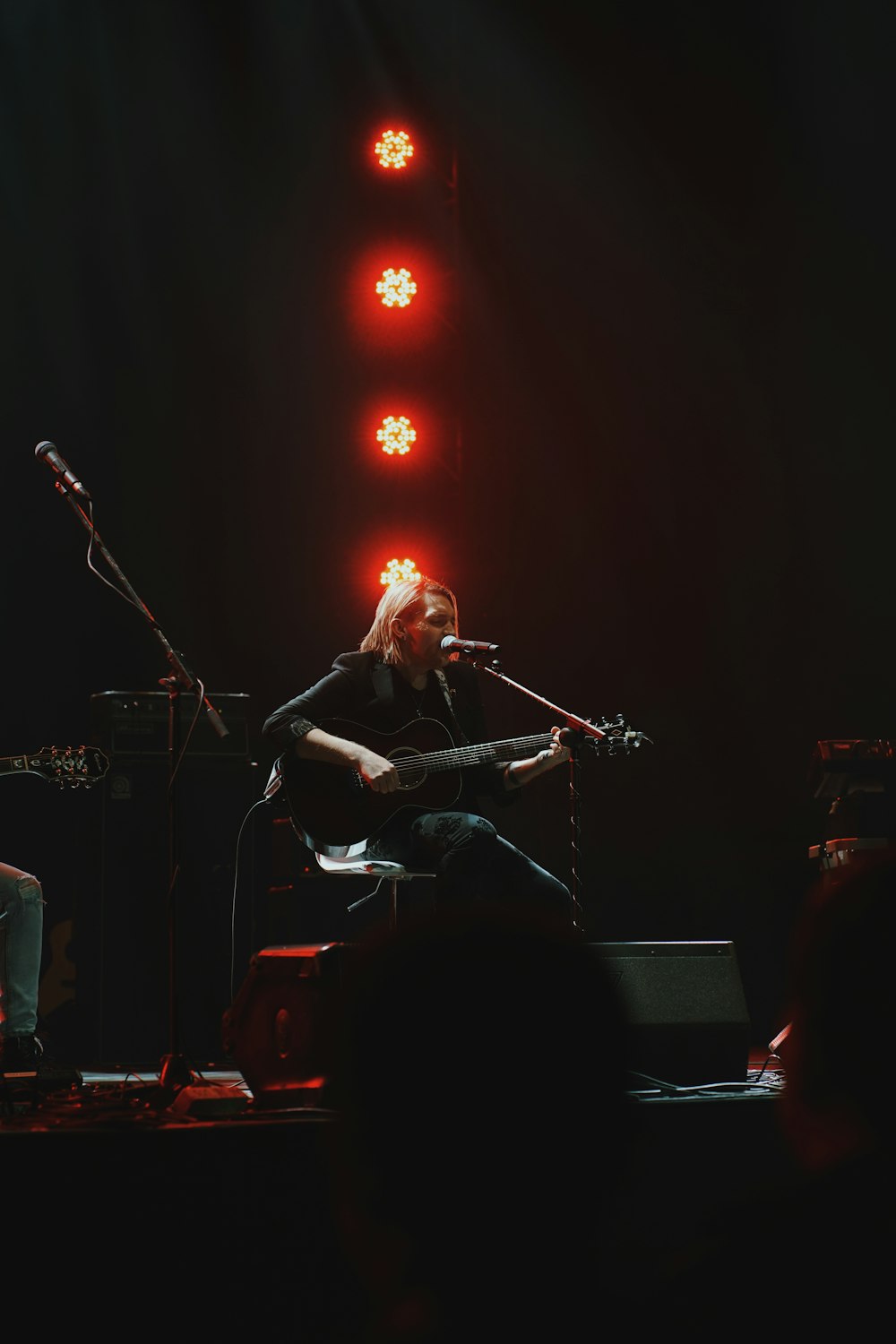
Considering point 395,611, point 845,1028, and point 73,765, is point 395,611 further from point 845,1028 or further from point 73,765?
point 845,1028

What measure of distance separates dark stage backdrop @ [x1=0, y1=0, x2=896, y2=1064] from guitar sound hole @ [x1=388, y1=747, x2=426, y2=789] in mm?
1697

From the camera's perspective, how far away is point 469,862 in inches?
151

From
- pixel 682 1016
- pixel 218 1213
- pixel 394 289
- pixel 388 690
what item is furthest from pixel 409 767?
pixel 394 289

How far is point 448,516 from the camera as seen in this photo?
6180mm

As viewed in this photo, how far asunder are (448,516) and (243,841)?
189cm

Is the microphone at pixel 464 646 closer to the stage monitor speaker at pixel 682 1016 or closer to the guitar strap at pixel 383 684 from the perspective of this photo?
the guitar strap at pixel 383 684

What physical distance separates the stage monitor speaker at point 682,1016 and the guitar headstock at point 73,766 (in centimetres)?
193

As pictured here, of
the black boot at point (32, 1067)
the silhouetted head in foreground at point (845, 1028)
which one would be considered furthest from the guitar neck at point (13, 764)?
the silhouetted head in foreground at point (845, 1028)

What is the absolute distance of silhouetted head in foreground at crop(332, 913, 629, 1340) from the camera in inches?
35.8

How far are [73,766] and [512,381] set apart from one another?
2.95m

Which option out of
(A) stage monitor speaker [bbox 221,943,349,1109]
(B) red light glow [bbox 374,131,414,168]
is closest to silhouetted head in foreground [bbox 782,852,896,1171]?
(A) stage monitor speaker [bbox 221,943,349,1109]

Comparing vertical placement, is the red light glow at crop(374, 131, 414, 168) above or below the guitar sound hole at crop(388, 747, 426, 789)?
above

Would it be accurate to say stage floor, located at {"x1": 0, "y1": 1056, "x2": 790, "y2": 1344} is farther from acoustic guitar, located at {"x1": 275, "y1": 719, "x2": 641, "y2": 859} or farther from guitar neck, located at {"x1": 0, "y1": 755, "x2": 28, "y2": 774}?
guitar neck, located at {"x1": 0, "y1": 755, "x2": 28, "y2": 774}

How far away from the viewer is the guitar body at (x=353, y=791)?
156 inches
